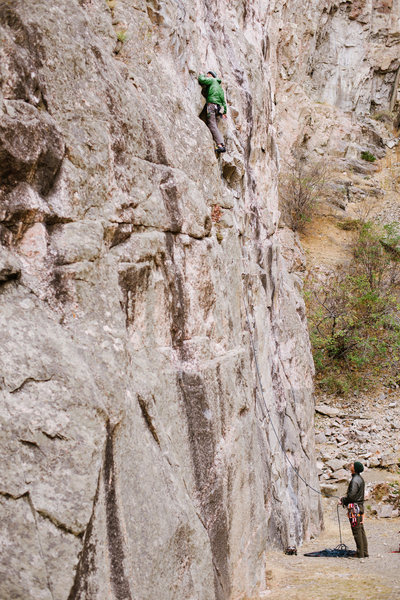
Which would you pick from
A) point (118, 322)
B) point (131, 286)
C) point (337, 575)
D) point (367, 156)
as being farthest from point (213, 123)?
point (367, 156)

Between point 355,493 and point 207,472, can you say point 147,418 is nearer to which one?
point 207,472

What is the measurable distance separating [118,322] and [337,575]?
218 inches

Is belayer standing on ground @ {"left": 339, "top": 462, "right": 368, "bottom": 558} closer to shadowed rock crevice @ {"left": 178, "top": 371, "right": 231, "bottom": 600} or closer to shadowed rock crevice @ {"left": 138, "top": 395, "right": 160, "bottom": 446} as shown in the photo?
shadowed rock crevice @ {"left": 178, "top": 371, "right": 231, "bottom": 600}

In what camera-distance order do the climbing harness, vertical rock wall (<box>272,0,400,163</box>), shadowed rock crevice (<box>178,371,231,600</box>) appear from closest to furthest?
shadowed rock crevice (<box>178,371,231,600</box>) → the climbing harness → vertical rock wall (<box>272,0,400,163</box>)

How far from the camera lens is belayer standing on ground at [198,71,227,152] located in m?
7.27

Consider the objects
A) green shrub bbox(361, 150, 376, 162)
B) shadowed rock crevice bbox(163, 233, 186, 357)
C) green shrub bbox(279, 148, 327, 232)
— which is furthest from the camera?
green shrub bbox(361, 150, 376, 162)

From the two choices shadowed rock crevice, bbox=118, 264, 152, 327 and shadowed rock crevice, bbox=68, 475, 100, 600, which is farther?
shadowed rock crevice, bbox=118, 264, 152, 327

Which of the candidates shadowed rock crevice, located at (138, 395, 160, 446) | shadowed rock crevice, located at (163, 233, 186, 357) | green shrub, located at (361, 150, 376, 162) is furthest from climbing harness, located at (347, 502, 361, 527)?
green shrub, located at (361, 150, 376, 162)

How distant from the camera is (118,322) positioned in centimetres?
434

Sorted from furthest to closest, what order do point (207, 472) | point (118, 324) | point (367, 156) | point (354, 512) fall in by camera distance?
point (367, 156) → point (354, 512) → point (207, 472) → point (118, 324)

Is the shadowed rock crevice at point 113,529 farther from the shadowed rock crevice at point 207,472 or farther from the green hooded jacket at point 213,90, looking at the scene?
the green hooded jacket at point 213,90

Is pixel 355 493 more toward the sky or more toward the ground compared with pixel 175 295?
more toward the ground

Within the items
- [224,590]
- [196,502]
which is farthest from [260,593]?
[196,502]

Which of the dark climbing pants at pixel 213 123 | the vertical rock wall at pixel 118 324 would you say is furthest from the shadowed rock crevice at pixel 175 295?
the dark climbing pants at pixel 213 123
